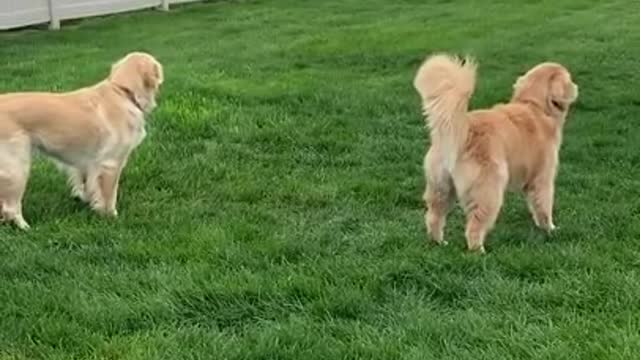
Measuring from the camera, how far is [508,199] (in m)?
6.49

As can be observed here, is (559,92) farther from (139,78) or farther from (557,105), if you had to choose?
(139,78)

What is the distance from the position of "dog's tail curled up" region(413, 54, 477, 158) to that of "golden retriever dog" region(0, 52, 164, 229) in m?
1.91

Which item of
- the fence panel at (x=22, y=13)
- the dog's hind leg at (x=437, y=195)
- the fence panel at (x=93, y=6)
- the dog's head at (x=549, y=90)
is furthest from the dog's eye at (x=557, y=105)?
the fence panel at (x=93, y=6)

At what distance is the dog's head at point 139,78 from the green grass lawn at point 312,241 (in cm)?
57

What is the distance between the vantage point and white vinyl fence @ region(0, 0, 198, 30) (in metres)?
15.7

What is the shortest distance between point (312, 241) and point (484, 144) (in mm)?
941

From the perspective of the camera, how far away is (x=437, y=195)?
539 cm

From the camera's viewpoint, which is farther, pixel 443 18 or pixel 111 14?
pixel 111 14

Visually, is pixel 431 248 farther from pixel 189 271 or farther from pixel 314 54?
pixel 314 54

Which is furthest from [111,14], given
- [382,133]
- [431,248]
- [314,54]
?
[431,248]

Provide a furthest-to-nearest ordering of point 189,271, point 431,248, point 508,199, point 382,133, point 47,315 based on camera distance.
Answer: point 382,133 < point 508,199 < point 431,248 < point 189,271 < point 47,315

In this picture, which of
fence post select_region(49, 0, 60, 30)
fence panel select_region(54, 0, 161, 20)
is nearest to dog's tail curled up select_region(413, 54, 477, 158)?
fence post select_region(49, 0, 60, 30)

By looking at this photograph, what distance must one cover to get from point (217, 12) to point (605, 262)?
43.5 feet

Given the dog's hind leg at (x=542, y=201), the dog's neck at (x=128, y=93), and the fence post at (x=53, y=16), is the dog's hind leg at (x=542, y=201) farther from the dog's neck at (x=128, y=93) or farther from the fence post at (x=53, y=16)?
the fence post at (x=53, y=16)
